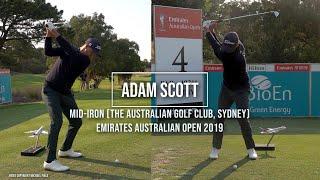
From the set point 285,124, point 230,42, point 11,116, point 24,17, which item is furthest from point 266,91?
point 24,17

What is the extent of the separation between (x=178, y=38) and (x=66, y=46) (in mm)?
4205

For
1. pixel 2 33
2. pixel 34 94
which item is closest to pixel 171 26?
pixel 34 94

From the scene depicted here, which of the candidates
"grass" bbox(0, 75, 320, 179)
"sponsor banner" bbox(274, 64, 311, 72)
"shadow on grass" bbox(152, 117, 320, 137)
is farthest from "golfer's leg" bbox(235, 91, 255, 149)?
"sponsor banner" bbox(274, 64, 311, 72)

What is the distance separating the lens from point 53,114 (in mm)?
3811

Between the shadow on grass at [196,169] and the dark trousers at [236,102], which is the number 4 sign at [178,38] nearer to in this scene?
the dark trousers at [236,102]

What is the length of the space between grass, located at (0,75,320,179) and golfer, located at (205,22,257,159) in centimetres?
20

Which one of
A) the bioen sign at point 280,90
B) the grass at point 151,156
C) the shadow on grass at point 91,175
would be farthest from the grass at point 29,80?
the bioen sign at point 280,90

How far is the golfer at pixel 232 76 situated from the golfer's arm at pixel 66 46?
1.36 metres

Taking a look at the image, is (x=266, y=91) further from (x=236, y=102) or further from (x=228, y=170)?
(x=228, y=170)

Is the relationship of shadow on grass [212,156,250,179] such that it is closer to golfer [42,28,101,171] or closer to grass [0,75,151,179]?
grass [0,75,151,179]

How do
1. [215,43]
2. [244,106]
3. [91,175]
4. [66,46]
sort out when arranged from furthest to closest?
[244,106] < [215,43] < [91,175] < [66,46]

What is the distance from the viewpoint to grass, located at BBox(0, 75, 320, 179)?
367 centimetres

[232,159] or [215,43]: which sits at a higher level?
[215,43]

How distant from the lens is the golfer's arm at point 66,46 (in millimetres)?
3309
